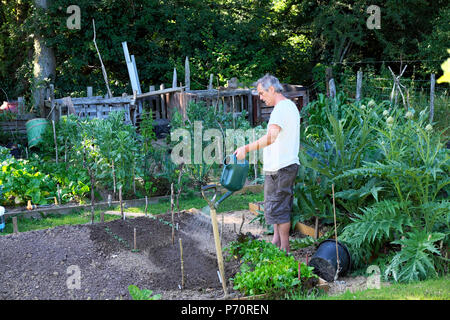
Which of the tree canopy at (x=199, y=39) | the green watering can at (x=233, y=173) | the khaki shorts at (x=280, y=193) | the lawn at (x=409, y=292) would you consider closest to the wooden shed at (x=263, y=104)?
the tree canopy at (x=199, y=39)

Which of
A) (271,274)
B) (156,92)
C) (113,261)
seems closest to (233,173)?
(271,274)

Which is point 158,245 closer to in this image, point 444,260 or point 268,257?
point 268,257

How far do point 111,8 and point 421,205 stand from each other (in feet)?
41.1

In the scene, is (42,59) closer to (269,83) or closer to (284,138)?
(269,83)

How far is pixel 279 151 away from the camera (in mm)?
4270

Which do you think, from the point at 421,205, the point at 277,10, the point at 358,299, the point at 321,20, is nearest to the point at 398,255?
the point at 421,205

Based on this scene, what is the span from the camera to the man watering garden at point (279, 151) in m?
4.16

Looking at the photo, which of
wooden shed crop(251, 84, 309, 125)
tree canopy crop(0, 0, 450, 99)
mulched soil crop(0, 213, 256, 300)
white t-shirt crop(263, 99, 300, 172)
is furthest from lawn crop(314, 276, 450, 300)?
tree canopy crop(0, 0, 450, 99)

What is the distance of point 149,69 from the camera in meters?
15.1

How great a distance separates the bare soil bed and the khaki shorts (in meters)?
0.49

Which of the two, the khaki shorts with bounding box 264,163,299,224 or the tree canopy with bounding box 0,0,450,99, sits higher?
the tree canopy with bounding box 0,0,450,99

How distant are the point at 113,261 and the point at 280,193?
153cm

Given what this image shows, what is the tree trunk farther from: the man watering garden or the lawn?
the lawn

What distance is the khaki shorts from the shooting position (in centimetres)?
434
